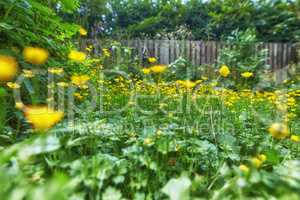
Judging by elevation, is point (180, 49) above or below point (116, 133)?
above

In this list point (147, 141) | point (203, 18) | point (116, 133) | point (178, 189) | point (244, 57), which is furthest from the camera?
point (203, 18)

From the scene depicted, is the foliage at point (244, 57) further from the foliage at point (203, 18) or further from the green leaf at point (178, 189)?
the green leaf at point (178, 189)

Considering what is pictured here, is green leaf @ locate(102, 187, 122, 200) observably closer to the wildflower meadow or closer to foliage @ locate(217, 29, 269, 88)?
the wildflower meadow

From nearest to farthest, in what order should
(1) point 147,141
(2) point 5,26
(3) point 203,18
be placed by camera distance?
(1) point 147,141
(2) point 5,26
(3) point 203,18

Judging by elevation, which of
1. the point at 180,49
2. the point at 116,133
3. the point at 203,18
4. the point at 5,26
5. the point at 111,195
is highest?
the point at 203,18

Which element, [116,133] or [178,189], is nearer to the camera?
[178,189]

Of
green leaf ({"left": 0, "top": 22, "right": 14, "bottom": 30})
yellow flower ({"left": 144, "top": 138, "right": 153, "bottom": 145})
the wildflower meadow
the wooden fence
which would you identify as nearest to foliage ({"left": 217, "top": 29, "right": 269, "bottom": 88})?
the wooden fence

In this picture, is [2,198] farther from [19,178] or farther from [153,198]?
[153,198]

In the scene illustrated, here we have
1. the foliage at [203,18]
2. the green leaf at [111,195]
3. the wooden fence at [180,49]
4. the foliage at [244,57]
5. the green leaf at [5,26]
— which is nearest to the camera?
the green leaf at [111,195]

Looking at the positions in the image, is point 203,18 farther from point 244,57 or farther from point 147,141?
point 147,141

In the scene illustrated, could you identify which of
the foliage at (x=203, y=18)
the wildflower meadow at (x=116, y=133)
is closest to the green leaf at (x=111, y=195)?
the wildflower meadow at (x=116, y=133)

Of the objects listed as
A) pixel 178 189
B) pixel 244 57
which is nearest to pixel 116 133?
pixel 178 189

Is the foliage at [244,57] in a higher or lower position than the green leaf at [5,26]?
higher

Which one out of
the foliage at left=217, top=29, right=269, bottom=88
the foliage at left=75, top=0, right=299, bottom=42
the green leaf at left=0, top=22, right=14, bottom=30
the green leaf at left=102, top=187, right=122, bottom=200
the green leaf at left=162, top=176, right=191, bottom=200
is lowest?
the green leaf at left=102, top=187, right=122, bottom=200
